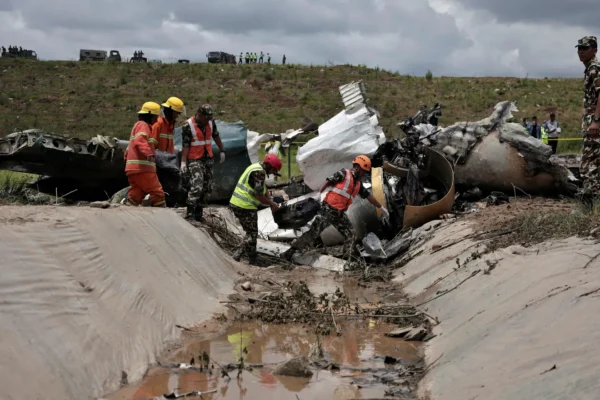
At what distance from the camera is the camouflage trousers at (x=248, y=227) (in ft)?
32.0

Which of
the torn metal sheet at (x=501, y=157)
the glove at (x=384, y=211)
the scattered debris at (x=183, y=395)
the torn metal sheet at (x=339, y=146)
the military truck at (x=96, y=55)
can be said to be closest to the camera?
the scattered debris at (x=183, y=395)

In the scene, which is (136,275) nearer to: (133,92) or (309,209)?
(309,209)

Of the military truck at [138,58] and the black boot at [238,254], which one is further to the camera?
the military truck at [138,58]

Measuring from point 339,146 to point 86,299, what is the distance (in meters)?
7.88

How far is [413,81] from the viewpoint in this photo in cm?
5075

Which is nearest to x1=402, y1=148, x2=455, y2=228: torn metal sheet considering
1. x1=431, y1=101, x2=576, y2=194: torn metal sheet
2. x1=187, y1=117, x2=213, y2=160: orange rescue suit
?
x1=431, y1=101, x2=576, y2=194: torn metal sheet

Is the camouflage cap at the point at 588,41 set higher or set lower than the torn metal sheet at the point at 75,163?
higher

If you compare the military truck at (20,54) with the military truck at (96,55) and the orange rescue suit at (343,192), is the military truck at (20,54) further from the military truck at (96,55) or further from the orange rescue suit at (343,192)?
the orange rescue suit at (343,192)

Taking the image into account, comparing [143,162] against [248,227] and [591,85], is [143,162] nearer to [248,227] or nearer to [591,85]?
[248,227]

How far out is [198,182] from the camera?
380 inches

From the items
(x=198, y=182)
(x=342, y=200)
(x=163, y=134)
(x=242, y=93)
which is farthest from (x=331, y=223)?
(x=242, y=93)

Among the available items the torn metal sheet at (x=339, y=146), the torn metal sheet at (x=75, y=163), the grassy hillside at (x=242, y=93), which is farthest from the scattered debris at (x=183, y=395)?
the grassy hillside at (x=242, y=93)

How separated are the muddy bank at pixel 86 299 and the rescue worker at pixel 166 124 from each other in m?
2.19

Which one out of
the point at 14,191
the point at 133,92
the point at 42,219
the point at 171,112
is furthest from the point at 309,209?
the point at 133,92
